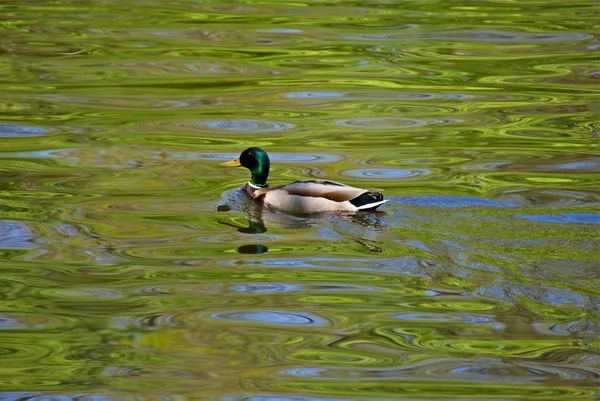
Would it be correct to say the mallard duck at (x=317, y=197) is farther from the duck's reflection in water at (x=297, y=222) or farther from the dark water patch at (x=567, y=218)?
the dark water patch at (x=567, y=218)

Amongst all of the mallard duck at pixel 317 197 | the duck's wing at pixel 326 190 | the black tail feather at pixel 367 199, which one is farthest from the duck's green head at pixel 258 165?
the black tail feather at pixel 367 199

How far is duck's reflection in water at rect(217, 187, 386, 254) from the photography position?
7027 mm

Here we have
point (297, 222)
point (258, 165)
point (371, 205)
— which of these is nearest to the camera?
point (371, 205)

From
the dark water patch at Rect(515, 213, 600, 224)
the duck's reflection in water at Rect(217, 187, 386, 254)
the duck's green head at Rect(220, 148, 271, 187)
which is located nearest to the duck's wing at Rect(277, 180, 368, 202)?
the duck's reflection in water at Rect(217, 187, 386, 254)

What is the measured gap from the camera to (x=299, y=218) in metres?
7.64

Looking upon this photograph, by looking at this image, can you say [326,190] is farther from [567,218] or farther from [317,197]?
[567,218]

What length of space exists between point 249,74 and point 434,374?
614 cm

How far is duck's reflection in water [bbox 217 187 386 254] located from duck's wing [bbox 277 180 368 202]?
0.14 meters

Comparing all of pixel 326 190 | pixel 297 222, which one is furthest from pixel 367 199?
pixel 297 222

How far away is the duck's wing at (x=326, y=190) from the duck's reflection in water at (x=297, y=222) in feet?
0.45

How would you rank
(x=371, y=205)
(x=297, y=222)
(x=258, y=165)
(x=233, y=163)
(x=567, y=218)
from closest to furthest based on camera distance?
(x=567, y=218) < (x=371, y=205) < (x=297, y=222) < (x=258, y=165) < (x=233, y=163)

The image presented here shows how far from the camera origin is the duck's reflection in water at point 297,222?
23.1 ft

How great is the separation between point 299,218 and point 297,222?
6 centimetres

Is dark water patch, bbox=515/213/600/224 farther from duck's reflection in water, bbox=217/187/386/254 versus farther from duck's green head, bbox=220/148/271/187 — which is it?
duck's green head, bbox=220/148/271/187
